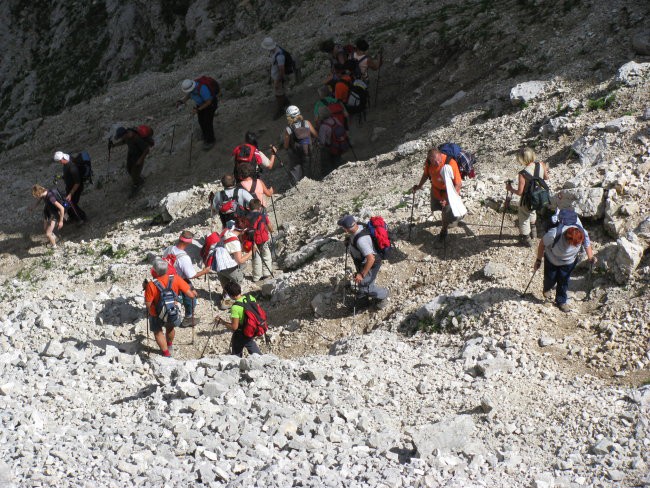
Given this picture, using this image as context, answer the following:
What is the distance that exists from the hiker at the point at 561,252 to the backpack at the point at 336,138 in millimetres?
7544

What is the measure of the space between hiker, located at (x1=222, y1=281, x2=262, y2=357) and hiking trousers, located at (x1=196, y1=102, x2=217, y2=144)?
33.5 ft

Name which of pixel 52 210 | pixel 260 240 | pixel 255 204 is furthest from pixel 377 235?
pixel 52 210

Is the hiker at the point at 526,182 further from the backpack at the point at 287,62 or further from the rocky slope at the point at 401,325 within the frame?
the backpack at the point at 287,62

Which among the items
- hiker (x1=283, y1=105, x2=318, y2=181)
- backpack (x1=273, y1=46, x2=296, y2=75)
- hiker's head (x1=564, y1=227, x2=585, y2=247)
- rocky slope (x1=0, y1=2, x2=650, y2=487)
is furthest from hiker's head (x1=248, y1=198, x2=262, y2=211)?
backpack (x1=273, y1=46, x2=296, y2=75)

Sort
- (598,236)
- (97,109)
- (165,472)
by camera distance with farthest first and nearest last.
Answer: (97,109), (598,236), (165,472)

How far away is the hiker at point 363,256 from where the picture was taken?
1171 centimetres

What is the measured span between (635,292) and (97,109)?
2102 centimetres

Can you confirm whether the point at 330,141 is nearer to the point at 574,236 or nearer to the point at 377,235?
the point at 377,235

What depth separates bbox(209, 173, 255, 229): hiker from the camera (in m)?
13.8

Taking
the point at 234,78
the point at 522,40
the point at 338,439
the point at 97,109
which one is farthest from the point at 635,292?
the point at 97,109

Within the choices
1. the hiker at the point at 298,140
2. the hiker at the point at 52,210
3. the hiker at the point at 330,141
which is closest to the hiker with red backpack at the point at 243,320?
the hiker at the point at 298,140

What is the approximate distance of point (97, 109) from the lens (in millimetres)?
27688

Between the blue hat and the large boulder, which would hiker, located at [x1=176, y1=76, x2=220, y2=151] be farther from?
the large boulder

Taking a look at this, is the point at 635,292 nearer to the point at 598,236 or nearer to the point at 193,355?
the point at 598,236
